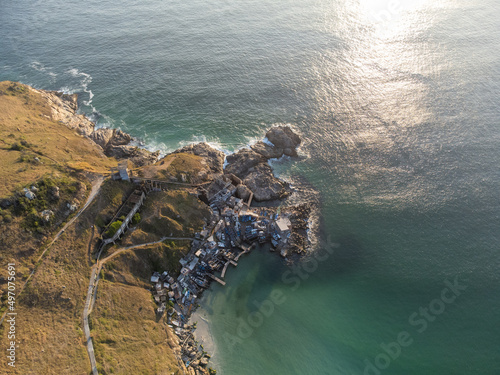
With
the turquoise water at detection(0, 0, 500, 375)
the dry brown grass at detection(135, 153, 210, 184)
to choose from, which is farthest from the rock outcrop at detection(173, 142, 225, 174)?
the turquoise water at detection(0, 0, 500, 375)

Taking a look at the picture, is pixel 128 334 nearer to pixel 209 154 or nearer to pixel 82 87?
pixel 209 154

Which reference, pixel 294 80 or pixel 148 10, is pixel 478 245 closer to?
pixel 294 80

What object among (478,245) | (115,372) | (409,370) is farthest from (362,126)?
(115,372)

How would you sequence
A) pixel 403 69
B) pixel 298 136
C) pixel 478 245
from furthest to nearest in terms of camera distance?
1. pixel 403 69
2. pixel 298 136
3. pixel 478 245

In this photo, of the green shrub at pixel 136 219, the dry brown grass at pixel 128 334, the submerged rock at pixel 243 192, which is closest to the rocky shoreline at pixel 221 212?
the submerged rock at pixel 243 192

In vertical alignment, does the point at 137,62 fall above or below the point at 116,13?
below

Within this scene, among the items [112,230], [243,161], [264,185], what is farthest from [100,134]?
[264,185]

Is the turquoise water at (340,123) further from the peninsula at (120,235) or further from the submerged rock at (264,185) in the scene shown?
the peninsula at (120,235)

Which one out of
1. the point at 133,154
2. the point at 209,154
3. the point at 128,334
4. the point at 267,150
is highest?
the point at 267,150
